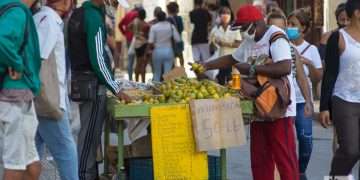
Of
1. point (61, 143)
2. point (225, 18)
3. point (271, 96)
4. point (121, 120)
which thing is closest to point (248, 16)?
point (271, 96)

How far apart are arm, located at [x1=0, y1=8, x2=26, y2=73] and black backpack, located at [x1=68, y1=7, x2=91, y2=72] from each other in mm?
1708

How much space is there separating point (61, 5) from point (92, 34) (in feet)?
1.87

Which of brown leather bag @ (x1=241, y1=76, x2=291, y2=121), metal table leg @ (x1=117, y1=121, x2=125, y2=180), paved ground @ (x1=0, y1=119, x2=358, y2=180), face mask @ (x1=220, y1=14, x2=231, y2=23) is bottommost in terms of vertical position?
paved ground @ (x1=0, y1=119, x2=358, y2=180)

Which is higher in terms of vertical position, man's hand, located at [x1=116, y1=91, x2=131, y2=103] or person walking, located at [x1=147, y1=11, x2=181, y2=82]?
person walking, located at [x1=147, y1=11, x2=181, y2=82]

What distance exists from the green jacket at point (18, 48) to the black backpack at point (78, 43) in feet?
4.95

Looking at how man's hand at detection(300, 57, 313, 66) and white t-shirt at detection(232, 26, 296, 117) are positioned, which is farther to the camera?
man's hand at detection(300, 57, 313, 66)

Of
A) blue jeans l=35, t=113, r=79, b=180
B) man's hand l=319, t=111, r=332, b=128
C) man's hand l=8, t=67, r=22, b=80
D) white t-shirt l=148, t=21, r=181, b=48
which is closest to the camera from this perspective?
man's hand l=8, t=67, r=22, b=80

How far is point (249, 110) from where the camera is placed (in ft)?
24.7

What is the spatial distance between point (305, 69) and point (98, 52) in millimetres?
2179

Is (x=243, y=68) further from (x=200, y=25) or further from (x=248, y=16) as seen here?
(x=200, y=25)

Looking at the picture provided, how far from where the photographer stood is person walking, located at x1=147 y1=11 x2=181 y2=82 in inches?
673

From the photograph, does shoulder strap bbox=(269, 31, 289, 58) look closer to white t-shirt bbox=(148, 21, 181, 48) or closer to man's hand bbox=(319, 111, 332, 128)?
man's hand bbox=(319, 111, 332, 128)

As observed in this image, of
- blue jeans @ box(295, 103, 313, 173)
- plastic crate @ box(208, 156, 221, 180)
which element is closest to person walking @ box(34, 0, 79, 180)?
plastic crate @ box(208, 156, 221, 180)

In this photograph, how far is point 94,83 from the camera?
7.84 meters
